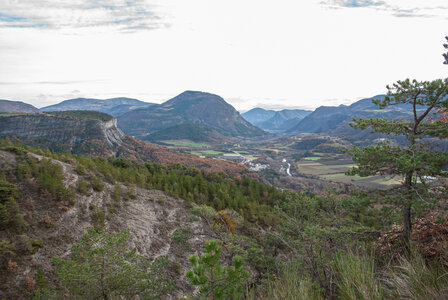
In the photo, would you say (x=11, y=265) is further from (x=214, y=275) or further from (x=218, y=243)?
(x=214, y=275)

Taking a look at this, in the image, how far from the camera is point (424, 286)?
12.8 feet

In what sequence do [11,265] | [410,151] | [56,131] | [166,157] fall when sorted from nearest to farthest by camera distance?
[410,151], [11,265], [166,157], [56,131]

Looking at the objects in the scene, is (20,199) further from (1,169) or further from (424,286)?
(424,286)

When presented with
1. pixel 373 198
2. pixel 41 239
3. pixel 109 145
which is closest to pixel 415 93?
pixel 373 198

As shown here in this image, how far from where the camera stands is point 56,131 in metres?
106

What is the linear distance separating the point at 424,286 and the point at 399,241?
5.21 metres

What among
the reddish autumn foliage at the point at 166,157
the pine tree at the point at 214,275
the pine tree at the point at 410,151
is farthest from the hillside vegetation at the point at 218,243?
the reddish autumn foliage at the point at 166,157

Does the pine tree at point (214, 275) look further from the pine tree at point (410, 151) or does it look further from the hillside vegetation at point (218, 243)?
the pine tree at point (410, 151)

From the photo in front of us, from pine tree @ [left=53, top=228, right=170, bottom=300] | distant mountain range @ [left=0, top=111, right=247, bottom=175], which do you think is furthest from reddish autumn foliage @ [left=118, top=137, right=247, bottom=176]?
pine tree @ [left=53, top=228, right=170, bottom=300]

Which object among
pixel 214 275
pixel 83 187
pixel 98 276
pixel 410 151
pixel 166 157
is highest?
pixel 410 151

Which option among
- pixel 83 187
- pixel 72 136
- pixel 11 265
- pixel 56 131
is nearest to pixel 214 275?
pixel 11 265

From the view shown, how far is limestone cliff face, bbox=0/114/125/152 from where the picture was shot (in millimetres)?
100956

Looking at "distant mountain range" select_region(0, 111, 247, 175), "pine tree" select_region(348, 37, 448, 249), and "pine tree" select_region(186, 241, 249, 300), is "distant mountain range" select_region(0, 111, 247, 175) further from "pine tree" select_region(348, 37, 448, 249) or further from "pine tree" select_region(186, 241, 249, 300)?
"pine tree" select_region(186, 241, 249, 300)

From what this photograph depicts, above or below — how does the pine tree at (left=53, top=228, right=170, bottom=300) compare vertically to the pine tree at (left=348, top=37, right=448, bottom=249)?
below
